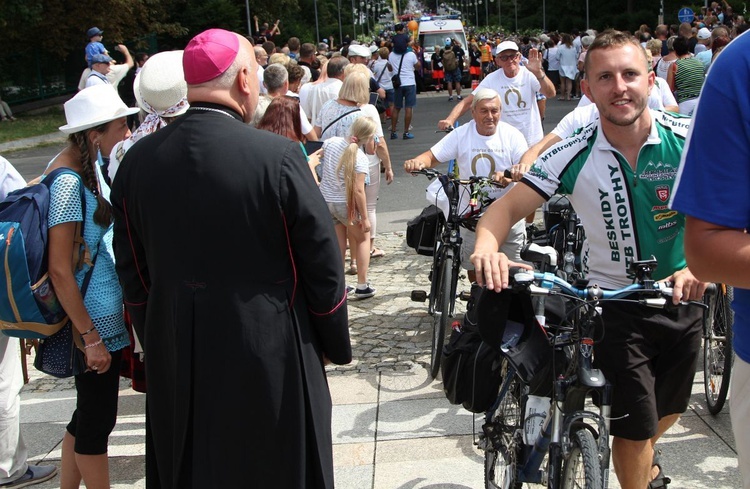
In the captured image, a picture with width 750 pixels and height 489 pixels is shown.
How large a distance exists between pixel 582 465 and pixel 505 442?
64 centimetres

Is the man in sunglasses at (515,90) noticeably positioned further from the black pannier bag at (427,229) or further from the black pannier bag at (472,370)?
the black pannier bag at (472,370)

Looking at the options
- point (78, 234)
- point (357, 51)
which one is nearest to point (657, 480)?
point (78, 234)

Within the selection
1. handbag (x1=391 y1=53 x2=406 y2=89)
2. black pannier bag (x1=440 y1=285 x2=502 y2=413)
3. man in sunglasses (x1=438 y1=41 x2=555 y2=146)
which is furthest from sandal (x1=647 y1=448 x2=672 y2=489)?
handbag (x1=391 y1=53 x2=406 y2=89)

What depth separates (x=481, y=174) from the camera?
6398mm

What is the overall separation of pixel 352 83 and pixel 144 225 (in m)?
5.12

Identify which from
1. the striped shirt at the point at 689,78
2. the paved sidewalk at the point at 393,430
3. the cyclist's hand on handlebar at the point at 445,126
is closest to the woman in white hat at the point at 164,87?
the paved sidewalk at the point at 393,430

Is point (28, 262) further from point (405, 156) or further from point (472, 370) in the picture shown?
point (405, 156)

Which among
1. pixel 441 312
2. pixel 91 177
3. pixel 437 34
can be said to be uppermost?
pixel 437 34

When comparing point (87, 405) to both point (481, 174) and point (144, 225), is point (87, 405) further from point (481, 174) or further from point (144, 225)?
point (481, 174)

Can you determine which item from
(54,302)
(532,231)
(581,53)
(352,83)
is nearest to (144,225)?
(54,302)

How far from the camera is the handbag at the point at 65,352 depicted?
→ 3.71m

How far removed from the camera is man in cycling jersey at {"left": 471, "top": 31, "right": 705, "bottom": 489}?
3.18 meters

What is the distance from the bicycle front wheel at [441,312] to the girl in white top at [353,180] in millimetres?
1572

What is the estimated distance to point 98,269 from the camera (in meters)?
3.72
